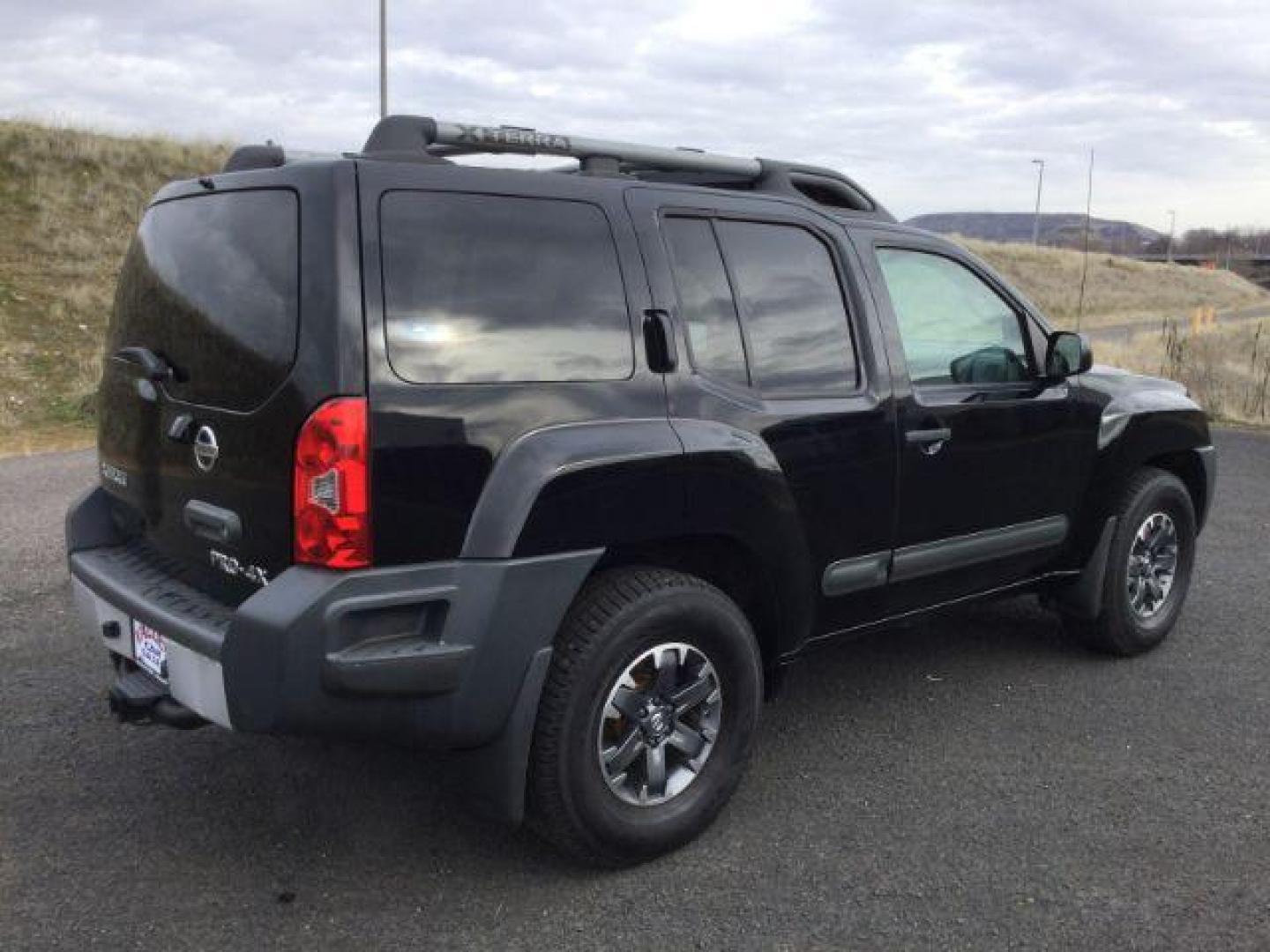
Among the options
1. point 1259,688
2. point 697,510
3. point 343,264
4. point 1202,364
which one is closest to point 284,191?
point 343,264

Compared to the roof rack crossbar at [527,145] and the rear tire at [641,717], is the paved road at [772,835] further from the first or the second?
the roof rack crossbar at [527,145]

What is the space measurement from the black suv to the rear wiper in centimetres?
2

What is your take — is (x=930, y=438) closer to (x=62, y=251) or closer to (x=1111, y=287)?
(x=62, y=251)

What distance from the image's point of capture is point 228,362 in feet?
9.14

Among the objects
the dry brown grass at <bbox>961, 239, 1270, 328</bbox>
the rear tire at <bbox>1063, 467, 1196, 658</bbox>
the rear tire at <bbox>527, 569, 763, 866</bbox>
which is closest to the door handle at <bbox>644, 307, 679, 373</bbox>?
the rear tire at <bbox>527, 569, 763, 866</bbox>

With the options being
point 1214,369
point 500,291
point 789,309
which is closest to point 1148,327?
point 1214,369

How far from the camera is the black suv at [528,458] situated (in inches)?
102

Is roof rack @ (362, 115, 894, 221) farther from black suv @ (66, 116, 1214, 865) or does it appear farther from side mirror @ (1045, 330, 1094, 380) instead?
side mirror @ (1045, 330, 1094, 380)

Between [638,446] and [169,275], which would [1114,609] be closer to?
[638,446]

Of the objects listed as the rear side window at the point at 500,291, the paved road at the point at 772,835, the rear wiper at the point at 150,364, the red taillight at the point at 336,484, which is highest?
the rear side window at the point at 500,291

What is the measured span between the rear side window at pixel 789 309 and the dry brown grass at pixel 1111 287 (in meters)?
37.1

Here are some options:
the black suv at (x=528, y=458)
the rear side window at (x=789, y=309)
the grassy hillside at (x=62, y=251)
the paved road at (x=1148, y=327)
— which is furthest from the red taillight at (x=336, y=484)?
the paved road at (x=1148, y=327)

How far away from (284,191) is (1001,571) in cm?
285

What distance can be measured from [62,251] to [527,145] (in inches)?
710
